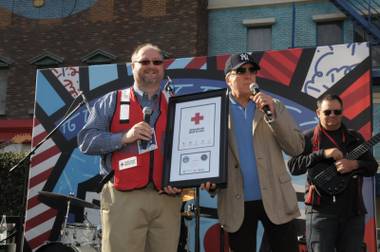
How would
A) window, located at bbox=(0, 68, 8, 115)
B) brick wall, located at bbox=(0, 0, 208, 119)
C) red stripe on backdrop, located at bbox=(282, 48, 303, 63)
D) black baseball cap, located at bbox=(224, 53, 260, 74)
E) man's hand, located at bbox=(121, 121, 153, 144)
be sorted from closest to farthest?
1. man's hand, located at bbox=(121, 121, 153, 144)
2. black baseball cap, located at bbox=(224, 53, 260, 74)
3. red stripe on backdrop, located at bbox=(282, 48, 303, 63)
4. brick wall, located at bbox=(0, 0, 208, 119)
5. window, located at bbox=(0, 68, 8, 115)

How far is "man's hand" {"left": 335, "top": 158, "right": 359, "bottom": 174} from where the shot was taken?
3.91m

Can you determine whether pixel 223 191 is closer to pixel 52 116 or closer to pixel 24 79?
pixel 52 116

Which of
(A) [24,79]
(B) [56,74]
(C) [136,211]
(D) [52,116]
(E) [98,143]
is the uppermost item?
(A) [24,79]

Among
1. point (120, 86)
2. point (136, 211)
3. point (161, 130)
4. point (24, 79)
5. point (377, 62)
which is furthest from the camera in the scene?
point (24, 79)

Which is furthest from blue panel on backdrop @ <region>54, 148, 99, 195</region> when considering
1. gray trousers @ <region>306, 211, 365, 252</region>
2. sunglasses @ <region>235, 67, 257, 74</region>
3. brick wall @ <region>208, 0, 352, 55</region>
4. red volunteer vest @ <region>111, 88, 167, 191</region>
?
brick wall @ <region>208, 0, 352, 55</region>

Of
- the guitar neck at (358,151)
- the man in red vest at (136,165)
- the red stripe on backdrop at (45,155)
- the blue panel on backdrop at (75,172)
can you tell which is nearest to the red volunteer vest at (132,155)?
the man in red vest at (136,165)

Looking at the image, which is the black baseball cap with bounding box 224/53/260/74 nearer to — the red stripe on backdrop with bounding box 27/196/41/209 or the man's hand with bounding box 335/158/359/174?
the man's hand with bounding box 335/158/359/174

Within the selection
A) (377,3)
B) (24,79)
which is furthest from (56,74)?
(377,3)

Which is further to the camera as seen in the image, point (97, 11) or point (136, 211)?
point (97, 11)

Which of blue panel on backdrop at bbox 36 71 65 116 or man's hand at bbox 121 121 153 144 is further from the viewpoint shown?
blue panel on backdrop at bbox 36 71 65 116

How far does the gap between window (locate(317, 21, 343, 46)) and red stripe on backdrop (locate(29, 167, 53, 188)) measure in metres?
9.17

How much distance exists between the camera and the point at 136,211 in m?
2.79

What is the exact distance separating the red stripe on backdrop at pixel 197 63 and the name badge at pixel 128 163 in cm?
364

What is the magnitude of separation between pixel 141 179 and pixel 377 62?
453 inches
